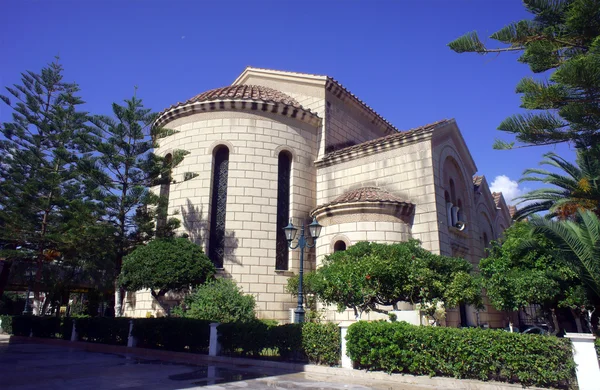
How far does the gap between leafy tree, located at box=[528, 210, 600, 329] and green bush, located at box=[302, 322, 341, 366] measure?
5.54 m

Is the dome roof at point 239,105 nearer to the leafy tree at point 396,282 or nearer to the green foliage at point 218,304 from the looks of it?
the green foliage at point 218,304

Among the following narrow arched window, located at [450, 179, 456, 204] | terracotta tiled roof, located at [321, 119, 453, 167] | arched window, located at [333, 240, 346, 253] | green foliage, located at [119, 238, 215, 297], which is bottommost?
green foliage, located at [119, 238, 215, 297]

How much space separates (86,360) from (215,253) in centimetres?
584

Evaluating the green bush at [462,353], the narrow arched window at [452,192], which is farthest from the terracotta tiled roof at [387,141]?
the green bush at [462,353]

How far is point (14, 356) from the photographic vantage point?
12344mm

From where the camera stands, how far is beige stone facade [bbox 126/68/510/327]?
1471cm

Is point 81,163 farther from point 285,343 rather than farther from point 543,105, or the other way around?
point 543,105

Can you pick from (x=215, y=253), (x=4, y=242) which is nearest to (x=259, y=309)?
(x=215, y=253)

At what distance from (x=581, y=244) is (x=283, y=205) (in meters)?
10.6

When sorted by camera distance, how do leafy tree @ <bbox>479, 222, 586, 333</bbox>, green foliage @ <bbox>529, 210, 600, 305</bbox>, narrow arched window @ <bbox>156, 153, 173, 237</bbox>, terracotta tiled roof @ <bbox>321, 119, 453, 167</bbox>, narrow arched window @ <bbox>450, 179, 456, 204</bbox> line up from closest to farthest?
green foliage @ <bbox>529, 210, 600, 305</bbox> → leafy tree @ <bbox>479, 222, 586, 333</bbox> → terracotta tiled roof @ <bbox>321, 119, 453, 167</bbox> → narrow arched window @ <bbox>156, 153, 173, 237</bbox> → narrow arched window @ <bbox>450, 179, 456, 204</bbox>

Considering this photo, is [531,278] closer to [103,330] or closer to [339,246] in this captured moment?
[339,246]

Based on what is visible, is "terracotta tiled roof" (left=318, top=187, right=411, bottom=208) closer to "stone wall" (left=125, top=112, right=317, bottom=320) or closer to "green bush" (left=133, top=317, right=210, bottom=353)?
"stone wall" (left=125, top=112, right=317, bottom=320)

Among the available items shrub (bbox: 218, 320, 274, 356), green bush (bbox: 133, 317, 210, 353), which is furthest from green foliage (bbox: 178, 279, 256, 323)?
shrub (bbox: 218, 320, 274, 356)

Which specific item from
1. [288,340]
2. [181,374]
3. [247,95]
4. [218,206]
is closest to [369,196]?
[218,206]
